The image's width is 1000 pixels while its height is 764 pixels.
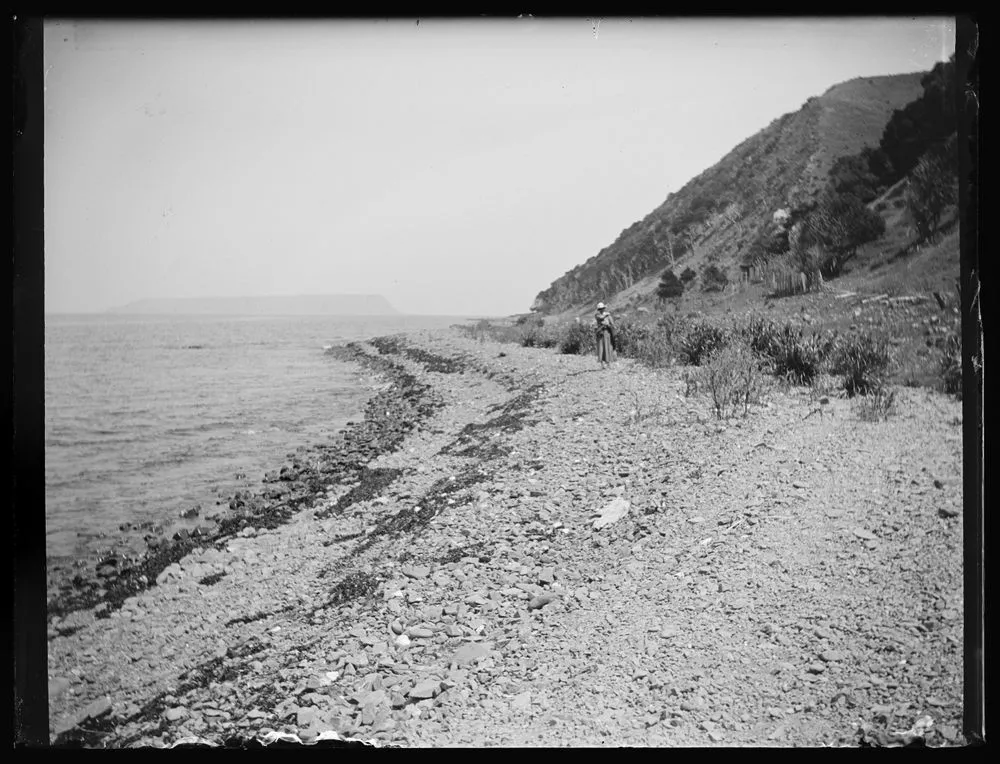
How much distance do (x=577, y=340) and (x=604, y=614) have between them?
12798mm

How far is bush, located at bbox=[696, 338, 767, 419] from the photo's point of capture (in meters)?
7.77

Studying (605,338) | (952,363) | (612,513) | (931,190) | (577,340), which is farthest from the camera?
(577,340)

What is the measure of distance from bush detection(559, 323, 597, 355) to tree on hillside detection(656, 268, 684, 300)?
2.09m

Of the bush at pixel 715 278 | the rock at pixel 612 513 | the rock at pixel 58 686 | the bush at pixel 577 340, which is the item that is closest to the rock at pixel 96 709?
the rock at pixel 58 686

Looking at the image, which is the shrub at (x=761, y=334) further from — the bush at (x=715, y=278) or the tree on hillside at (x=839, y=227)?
the bush at (x=715, y=278)

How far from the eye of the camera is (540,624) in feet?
15.3

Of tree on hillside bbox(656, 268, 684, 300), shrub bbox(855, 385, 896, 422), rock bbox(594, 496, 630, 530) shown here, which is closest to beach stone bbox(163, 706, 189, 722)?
rock bbox(594, 496, 630, 530)

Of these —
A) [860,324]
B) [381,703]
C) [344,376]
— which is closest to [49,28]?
[381,703]

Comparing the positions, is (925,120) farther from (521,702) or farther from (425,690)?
(425,690)

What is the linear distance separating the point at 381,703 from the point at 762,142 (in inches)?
272

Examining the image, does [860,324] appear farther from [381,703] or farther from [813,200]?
[381,703]

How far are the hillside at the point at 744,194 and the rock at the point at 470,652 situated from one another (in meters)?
5.12

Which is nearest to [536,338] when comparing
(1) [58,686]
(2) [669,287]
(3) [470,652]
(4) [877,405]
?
(2) [669,287]

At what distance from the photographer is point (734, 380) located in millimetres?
8133
